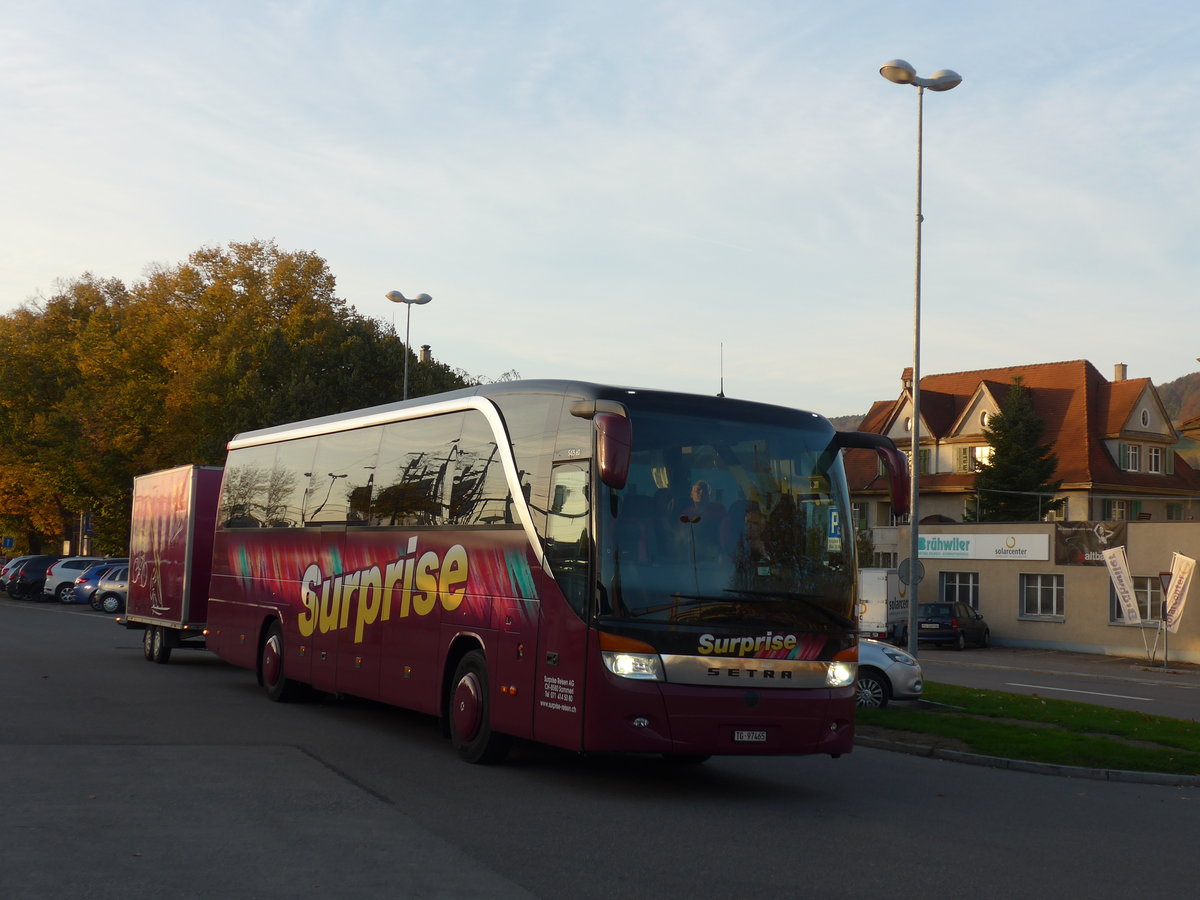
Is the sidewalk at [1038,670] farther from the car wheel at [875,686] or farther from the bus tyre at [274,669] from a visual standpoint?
the bus tyre at [274,669]

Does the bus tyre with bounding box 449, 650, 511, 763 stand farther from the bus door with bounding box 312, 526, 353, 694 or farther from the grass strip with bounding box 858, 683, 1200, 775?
the grass strip with bounding box 858, 683, 1200, 775

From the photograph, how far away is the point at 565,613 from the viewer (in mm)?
10945

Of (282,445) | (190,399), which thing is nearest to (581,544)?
(282,445)

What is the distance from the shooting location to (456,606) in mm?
12820

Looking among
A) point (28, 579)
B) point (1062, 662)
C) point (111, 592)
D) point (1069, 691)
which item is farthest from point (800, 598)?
point (28, 579)

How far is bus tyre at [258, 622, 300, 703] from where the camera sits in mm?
17344

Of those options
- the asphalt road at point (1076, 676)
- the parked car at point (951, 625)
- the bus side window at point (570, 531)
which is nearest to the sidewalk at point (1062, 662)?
the asphalt road at point (1076, 676)

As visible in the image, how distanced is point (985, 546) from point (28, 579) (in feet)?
127

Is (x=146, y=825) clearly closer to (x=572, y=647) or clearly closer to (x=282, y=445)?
(x=572, y=647)

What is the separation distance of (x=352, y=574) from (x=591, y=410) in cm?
555

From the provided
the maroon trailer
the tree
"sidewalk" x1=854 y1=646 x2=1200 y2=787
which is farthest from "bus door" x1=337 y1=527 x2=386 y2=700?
the tree

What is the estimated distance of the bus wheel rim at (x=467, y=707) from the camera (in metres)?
12.2

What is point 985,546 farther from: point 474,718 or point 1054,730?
point 474,718

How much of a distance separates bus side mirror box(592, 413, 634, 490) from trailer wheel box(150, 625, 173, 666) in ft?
50.0
